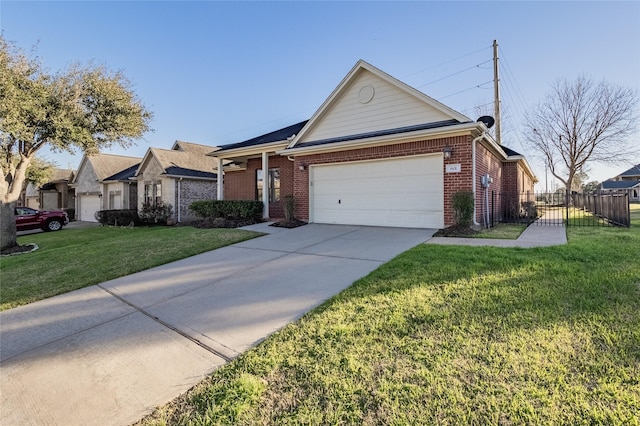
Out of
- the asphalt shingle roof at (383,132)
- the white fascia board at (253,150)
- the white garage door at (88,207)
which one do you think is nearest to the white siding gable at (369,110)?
the asphalt shingle roof at (383,132)

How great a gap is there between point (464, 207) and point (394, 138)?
292 centimetres

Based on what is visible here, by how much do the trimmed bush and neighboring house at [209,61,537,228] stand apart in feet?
1.83

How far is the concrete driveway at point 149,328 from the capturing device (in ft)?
7.86

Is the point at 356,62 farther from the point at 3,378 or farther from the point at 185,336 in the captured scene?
the point at 3,378

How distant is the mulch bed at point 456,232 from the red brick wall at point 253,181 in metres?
7.49

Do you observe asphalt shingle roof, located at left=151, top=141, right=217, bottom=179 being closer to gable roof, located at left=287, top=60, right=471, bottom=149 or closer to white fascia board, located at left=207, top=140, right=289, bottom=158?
white fascia board, located at left=207, top=140, right=289, bottom=158

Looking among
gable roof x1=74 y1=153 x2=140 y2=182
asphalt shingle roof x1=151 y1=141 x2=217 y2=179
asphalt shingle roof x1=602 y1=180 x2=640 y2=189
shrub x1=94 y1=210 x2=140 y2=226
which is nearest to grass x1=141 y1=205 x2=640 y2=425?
asphalt shingle roof x1=151 y1=141 x2=217 y2=179

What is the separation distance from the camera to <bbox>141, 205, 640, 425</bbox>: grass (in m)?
1.97

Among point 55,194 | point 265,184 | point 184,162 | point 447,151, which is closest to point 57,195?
point 55,194

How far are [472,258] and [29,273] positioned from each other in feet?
30.6

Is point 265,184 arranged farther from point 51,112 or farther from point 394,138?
point 51,112

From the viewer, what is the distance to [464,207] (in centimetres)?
824

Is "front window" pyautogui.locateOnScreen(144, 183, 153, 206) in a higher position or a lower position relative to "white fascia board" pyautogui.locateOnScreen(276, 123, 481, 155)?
lower

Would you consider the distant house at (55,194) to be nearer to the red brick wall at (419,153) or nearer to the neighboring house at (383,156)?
the neighboring house at (383,156)
